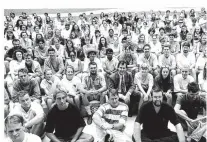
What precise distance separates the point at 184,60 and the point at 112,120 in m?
2.49

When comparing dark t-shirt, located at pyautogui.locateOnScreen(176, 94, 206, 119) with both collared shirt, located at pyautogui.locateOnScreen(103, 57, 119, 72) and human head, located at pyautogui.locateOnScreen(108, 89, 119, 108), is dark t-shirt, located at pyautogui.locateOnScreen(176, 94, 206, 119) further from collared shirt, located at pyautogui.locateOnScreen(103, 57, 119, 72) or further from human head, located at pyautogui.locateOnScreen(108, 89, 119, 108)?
collared shirt, located at pyautogui.locateOnScreen(103, 57, 119, 72)

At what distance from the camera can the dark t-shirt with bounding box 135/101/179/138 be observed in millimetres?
3175

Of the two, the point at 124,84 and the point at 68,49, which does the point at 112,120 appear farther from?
the point at 68,49

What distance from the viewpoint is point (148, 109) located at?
3180mm

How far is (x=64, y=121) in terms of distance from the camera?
10.5 feet

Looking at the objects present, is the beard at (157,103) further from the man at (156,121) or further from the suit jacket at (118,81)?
the suit jacket at (118,81)

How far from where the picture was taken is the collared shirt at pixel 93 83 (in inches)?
171

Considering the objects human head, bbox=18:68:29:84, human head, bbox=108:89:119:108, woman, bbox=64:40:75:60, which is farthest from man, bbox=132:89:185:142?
woman, bbox=64:40:75:60

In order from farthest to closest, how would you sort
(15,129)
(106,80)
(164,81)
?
(106,80), (164,81), (15,129)

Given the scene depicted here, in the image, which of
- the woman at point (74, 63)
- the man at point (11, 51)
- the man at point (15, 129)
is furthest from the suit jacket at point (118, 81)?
the man at point (15, 129)

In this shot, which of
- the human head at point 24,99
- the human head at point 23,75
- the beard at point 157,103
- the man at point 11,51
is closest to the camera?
the beard at point 157,103

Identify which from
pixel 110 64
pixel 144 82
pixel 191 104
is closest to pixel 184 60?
pixel 144 82

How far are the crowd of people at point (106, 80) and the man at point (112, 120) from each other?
0.04ft

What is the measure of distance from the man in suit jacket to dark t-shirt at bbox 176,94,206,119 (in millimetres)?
931
